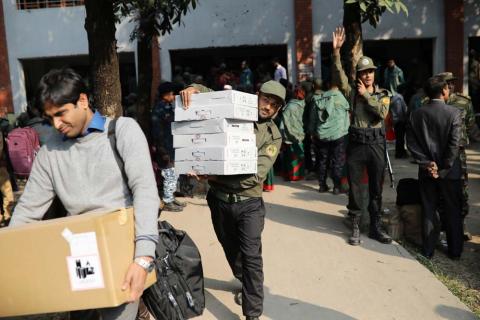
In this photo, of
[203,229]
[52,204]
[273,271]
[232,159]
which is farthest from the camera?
[203,229]

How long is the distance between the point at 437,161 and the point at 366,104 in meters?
0.94

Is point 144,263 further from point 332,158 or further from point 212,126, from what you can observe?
point 332,158

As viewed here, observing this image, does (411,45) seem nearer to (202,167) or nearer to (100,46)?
(100,46)

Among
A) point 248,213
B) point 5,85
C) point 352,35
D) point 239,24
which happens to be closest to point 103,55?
point 248,213

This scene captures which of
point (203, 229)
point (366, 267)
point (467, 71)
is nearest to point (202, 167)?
point (366, 267)

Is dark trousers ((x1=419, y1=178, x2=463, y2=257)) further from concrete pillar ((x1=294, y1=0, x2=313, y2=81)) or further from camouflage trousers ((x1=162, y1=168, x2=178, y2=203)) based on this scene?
concrete pillar ((x1=294, y1=0, x2=313, y2=81))

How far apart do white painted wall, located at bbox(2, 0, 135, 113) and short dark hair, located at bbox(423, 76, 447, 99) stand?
428 inches

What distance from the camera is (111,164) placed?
8.05ft

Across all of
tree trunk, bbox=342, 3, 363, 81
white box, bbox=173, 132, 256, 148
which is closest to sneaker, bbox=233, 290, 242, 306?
white box, bbox=173, 132, 256, 148

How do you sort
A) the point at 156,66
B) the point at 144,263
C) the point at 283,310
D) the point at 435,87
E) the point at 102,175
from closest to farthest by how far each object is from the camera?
the point at 144,263 < the point at 102,175 < the point at 283,310 < the point at 435,87 < the point at 156,66

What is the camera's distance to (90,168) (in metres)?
2.46

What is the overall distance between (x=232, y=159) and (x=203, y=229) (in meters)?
3.01

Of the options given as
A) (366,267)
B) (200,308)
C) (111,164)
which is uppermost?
(111,164)

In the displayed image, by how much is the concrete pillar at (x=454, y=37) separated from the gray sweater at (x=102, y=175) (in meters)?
13.4
